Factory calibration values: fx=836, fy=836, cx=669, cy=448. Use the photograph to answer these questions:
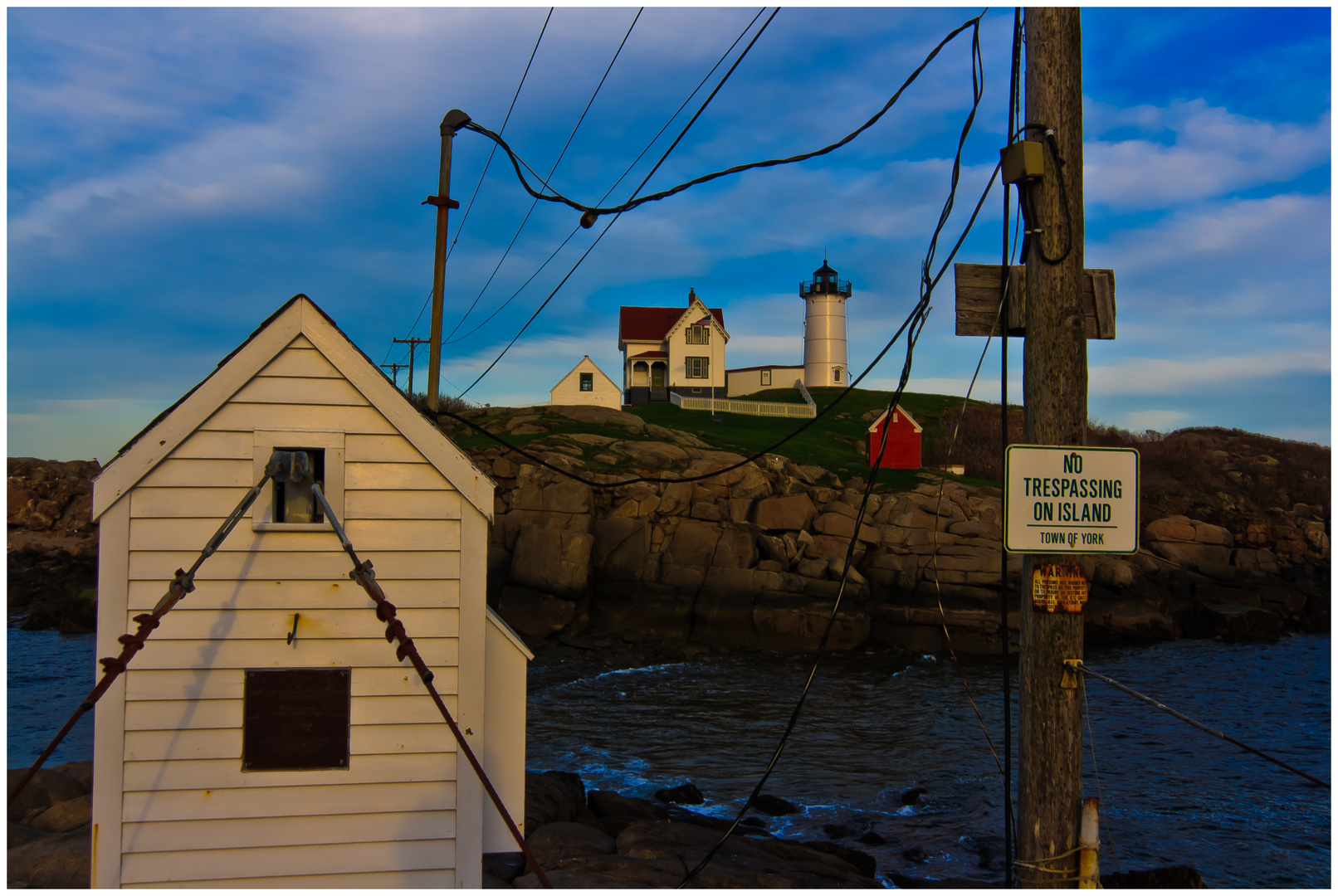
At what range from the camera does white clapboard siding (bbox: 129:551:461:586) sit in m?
6.79

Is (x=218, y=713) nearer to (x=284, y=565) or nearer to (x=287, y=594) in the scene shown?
(x=287, y=594)

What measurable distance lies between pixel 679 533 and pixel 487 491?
80.5 ft

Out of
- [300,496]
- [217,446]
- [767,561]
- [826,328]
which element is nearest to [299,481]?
[300,496]

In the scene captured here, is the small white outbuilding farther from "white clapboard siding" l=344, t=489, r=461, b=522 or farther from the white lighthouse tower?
"white clapboard siding" l=344, t=489, r=461, b=522

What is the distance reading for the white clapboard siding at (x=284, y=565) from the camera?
6789 mm

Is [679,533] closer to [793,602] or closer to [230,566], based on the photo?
[793,602]

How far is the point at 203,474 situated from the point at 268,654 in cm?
158

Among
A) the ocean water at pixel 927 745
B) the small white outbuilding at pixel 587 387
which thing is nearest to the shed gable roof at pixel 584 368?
the small white outbuilding at pixel 587 387

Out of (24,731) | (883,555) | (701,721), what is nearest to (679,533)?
(883,555)

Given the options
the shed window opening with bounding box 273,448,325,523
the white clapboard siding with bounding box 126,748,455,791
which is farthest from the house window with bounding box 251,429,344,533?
the white clapboard siding with bounding box 126,748,455,791

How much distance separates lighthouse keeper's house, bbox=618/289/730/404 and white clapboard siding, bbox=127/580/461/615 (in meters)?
57.1

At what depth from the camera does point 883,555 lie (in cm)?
3275

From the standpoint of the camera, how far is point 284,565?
6910 mm

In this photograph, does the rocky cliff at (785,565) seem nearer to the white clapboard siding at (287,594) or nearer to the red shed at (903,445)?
the red shed at (903,445)
